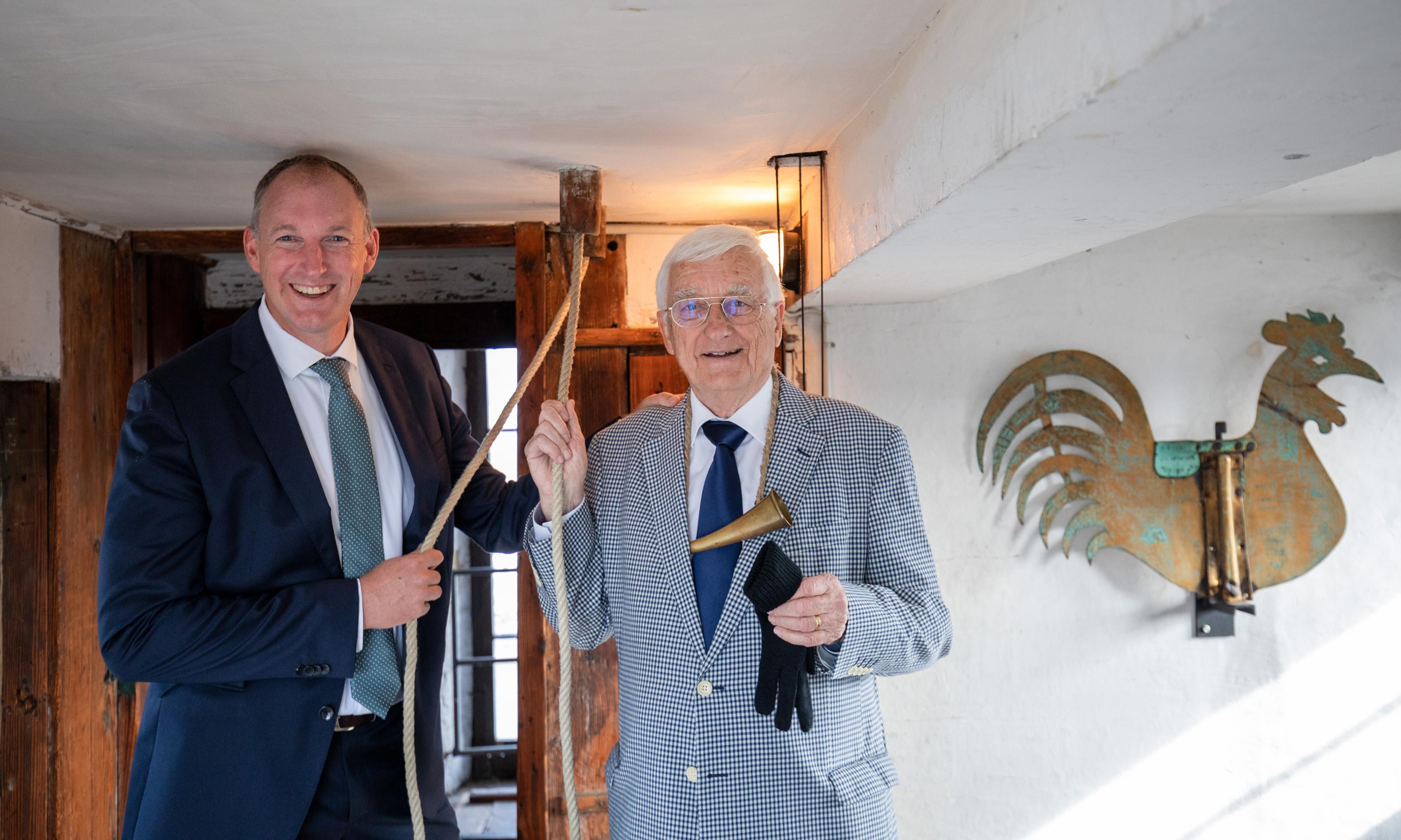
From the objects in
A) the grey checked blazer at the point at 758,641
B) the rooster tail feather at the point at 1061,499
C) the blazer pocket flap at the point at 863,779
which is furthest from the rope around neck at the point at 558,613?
the rooster tail feather at the point at 1061,499

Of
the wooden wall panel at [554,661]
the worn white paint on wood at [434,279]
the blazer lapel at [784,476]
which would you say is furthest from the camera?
the worn white paint on wood at [434,279]

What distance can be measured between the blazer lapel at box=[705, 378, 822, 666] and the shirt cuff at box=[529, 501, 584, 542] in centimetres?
35

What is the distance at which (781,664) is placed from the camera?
1351mm

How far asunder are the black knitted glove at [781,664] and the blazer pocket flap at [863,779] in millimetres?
216

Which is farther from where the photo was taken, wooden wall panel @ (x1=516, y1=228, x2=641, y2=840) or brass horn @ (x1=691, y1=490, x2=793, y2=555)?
wooden wall panel @ (x1=516, y1=228, x2=641, y2=840)

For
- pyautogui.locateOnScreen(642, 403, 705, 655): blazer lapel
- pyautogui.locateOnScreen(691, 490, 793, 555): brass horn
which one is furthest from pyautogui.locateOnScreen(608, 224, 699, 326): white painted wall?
pyautogui.locateOnScreen(691, 490, 793, 555): brass horn

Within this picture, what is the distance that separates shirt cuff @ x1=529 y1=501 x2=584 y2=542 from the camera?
1.69m

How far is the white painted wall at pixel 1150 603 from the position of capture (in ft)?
8.76

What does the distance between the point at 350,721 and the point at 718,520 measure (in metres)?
0.82

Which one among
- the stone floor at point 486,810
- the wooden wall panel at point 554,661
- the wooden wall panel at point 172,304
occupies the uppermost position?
the wooden wall panel at point 172,304

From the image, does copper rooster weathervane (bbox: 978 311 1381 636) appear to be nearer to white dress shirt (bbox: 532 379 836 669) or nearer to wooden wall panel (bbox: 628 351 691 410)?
wooden wall panel (bbox: 628 351 691 410)

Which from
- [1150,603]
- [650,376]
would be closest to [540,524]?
[650,376]

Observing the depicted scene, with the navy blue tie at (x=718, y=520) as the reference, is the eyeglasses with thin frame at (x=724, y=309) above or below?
above

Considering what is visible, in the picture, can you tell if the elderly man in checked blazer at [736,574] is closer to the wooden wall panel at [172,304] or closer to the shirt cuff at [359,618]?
the shirt cuff at [359,618]
